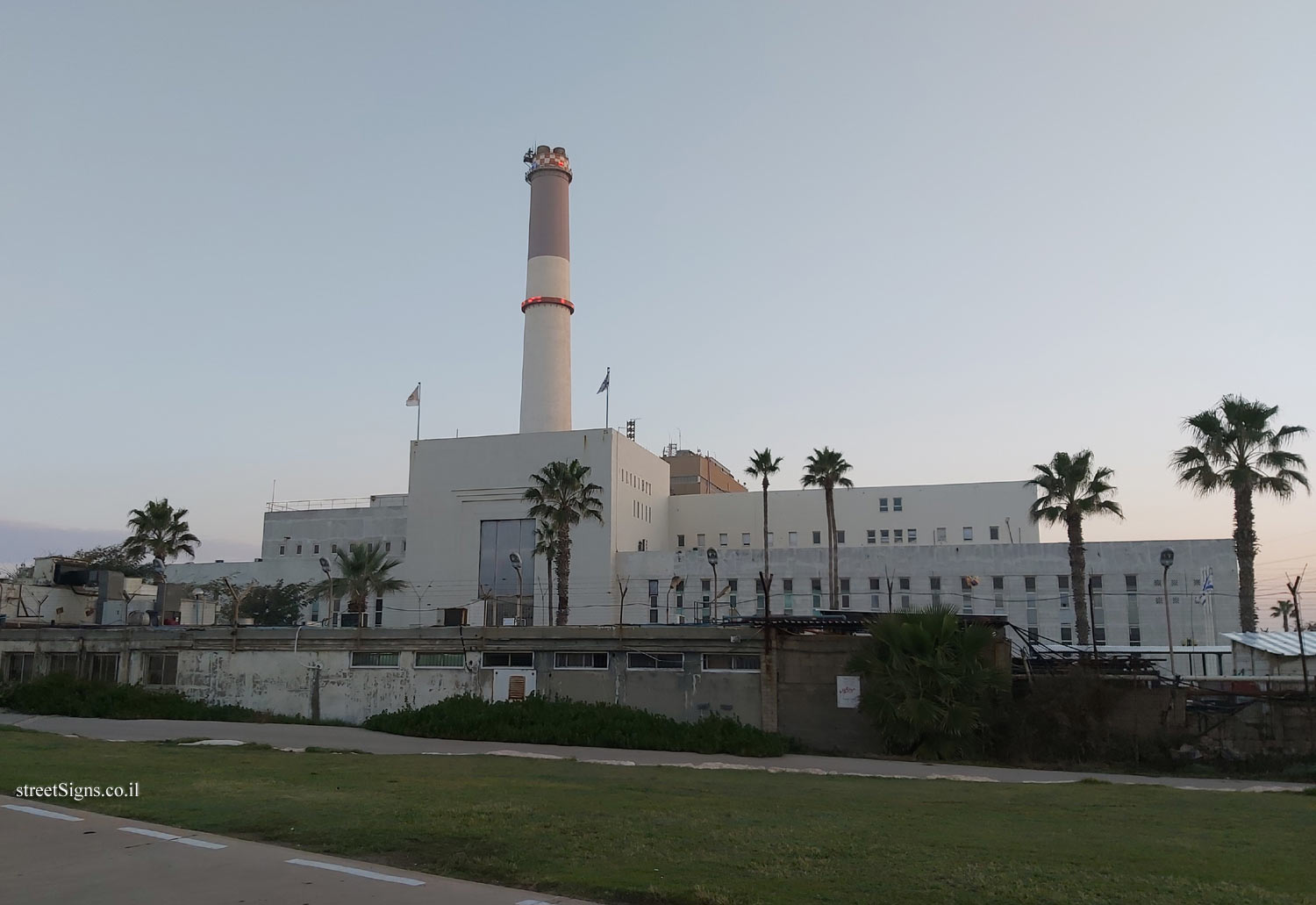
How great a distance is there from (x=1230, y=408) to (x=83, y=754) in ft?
142

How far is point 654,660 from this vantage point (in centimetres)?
3591

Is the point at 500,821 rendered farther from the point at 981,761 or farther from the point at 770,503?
the point at 770,503

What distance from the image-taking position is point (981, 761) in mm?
29016

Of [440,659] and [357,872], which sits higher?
[440,659]

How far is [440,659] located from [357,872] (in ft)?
97.3

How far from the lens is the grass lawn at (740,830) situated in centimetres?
945

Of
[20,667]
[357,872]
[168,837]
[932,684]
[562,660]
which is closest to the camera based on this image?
[357,872]

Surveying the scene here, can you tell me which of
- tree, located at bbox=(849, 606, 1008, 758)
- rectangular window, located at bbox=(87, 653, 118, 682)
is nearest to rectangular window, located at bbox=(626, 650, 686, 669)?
tree, located at bbox=(849, 606, 1008, 758)

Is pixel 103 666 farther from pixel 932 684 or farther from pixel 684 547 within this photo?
pixel 684 547

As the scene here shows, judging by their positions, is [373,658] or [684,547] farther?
[684,547]

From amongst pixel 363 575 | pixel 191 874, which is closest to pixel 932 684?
pixel 191 874

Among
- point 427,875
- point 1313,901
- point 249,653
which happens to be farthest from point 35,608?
point 1313,901

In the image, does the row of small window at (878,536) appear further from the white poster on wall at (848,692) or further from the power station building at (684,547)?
the white poster on wall at (848,692)

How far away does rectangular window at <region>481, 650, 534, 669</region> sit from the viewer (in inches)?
1476
